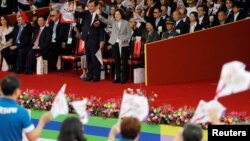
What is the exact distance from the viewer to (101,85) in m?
12.4

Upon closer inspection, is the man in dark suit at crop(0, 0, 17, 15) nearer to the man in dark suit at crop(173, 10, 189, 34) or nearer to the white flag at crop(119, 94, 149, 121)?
the man in dark suit at crop(173, 10, 189, 34)

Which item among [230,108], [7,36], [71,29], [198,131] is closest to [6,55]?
[7,36]

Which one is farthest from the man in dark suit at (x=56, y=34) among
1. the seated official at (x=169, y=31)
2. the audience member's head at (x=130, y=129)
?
the audience member's head at (x=130, y=129)

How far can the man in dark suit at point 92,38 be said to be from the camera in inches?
499

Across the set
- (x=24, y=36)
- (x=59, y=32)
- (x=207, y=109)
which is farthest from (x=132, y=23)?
(x=207, y=109)

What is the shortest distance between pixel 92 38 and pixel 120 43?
24.2 inches

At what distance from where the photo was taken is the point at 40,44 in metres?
14.0

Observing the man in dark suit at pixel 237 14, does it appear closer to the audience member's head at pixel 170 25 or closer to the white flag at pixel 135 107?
the audience member's head at pixel 170 25

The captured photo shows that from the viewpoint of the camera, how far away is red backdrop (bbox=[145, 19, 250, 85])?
1236 centimetres

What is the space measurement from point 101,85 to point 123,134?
295 inches

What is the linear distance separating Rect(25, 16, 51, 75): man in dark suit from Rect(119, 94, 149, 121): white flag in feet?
28.4

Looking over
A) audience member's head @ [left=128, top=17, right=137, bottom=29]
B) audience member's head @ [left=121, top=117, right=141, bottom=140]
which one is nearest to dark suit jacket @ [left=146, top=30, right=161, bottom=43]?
audience member's head @ [left=128, top=17, right=137, bottom=29]

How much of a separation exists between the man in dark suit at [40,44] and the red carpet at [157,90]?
44 centimetres

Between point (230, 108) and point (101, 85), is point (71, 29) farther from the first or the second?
point (230, 108)
